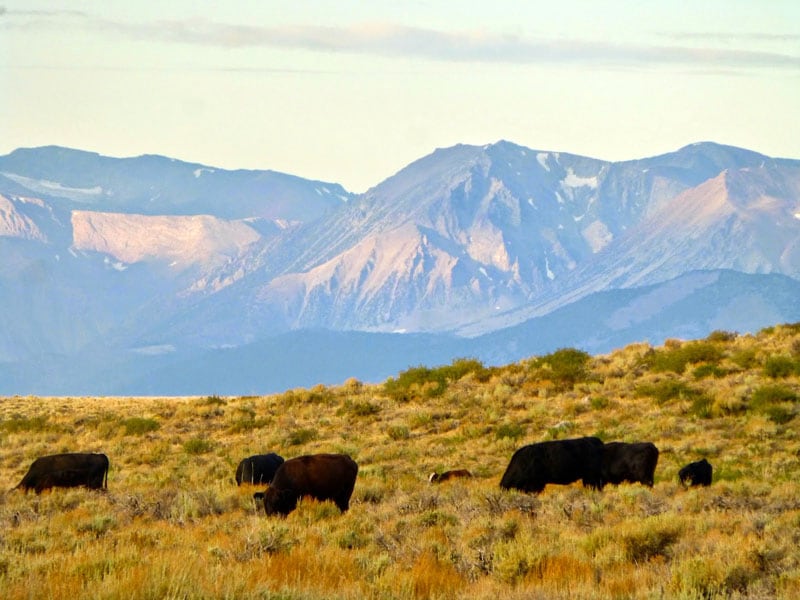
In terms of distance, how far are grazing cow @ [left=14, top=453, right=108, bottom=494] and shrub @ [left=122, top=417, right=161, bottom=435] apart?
558 inches

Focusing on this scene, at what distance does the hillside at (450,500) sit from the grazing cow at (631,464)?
604 mm

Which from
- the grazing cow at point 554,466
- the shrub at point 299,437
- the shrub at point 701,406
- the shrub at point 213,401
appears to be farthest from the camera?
the shrub at point 213,401

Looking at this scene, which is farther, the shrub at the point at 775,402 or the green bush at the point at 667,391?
the green bush at the point at 667,391

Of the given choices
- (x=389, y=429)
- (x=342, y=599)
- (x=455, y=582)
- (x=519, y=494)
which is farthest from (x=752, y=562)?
(x=389, y=429)

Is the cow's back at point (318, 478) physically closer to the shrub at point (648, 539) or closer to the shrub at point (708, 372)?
the shrub at point (648, 539)

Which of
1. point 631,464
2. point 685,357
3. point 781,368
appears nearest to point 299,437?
point 685,357

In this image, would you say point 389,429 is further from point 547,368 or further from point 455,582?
point 455,582

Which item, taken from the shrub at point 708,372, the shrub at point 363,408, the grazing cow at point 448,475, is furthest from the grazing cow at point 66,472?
the shrub at point 708,372

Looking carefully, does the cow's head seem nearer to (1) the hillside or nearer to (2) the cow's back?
(2) the cow's back

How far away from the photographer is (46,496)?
22938 mm

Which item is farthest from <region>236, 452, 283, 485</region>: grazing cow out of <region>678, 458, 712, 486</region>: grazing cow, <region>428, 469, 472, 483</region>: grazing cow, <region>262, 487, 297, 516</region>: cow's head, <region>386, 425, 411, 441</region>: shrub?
<region>386, 425, 411, 441</region>: shrub

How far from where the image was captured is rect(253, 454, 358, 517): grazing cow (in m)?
20.1

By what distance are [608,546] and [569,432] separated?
1644cm

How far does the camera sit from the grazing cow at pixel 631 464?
74.3 ft
